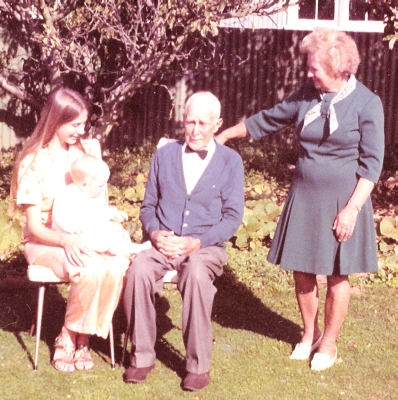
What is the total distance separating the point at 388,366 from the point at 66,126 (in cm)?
231

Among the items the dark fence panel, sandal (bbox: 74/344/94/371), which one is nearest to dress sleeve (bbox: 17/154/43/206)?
sandal (bbox: 74/344/94/371)

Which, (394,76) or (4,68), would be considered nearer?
(4,68)

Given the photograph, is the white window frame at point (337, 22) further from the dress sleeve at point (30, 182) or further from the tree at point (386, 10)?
the dress sleeve at point (30, 182)

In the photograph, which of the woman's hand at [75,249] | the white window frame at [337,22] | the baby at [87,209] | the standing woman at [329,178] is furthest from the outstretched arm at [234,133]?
the white window frame at [337,22]

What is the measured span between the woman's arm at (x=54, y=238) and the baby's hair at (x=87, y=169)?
0.32 metres

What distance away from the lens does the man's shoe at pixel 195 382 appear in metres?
4.15

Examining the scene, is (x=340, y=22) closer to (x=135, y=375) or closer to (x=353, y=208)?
(x=353, y=208)

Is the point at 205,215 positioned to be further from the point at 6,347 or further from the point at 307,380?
the point at 6,347

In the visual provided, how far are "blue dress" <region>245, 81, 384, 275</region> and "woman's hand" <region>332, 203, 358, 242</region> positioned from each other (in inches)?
2.1

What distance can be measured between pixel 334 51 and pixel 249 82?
7.84 m

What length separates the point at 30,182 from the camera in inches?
172

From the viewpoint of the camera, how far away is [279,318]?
5.35m

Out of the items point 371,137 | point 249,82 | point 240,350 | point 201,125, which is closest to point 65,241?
point 201,125

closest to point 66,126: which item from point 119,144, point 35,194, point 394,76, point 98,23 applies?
point 35,194
